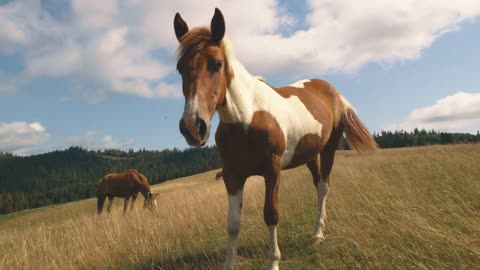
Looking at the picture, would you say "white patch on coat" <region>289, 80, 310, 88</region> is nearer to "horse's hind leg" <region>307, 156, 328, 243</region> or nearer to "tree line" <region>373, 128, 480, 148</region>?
"horse's hind leg" <region>307, 156, 328, 243</region>

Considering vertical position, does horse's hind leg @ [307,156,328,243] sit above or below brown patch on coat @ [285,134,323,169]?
below

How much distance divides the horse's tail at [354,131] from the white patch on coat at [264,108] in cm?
139

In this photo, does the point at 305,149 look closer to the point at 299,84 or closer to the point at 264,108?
the point at 264,108

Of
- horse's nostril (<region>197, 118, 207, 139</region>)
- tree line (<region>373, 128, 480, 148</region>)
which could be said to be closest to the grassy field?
horse's nostril (<region>197, 118, 207, 139</region>)

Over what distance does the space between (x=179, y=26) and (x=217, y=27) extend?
1.83 ft

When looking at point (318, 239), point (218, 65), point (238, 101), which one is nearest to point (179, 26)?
point (218, 65)

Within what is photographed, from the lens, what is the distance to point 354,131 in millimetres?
6066

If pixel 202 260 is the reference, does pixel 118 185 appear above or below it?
above

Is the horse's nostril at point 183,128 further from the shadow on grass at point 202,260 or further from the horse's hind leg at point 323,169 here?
the horse's hind leg at point 323,169

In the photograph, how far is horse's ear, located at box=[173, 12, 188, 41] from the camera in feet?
11.9

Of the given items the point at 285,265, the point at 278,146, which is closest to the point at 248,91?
the point at 278,146

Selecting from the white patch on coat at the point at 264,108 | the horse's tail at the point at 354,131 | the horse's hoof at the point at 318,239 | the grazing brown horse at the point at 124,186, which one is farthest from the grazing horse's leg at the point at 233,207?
the grazing brown horse at the point at 124,186

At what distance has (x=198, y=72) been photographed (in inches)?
121

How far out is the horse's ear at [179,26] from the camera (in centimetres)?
362
